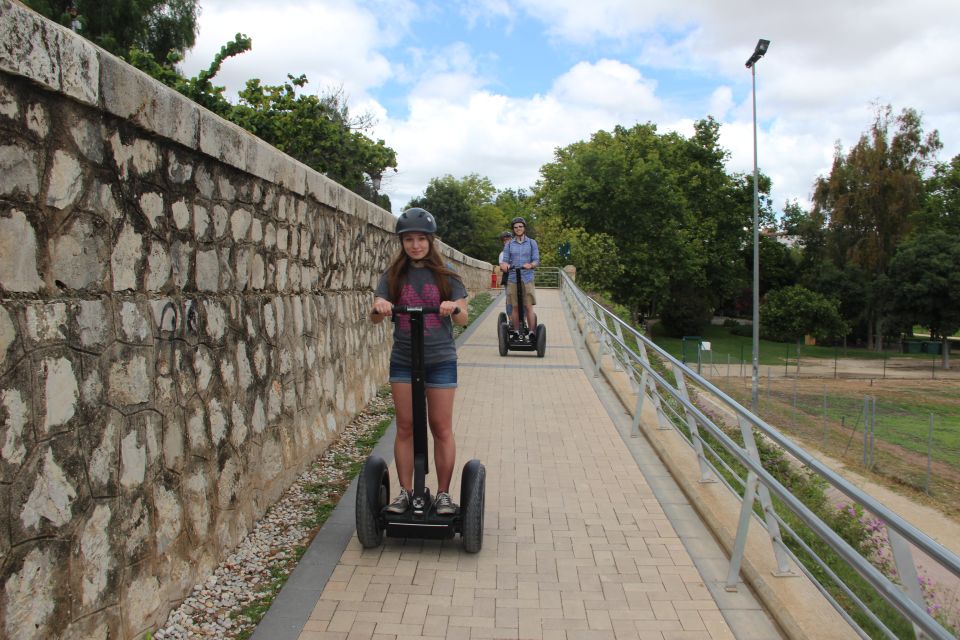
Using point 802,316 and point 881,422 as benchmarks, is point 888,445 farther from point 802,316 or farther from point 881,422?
point 802,316

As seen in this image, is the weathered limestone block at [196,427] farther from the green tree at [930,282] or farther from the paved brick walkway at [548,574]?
the green tree at [930,282]

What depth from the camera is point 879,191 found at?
53.6m

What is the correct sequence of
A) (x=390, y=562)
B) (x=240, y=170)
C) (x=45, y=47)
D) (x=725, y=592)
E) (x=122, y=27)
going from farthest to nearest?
(x=122, y=27), (x=240, y=170), (x=390, y=562), (x=725, y=592), (x=45, y=47)

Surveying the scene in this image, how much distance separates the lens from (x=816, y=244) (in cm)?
6334

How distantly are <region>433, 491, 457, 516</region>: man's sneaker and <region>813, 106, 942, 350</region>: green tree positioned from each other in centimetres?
5625

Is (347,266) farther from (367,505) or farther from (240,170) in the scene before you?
(367,505)

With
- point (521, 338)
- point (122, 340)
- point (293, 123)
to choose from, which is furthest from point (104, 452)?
point (293, 123)

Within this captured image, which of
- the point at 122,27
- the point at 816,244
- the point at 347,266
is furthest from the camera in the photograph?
the point at 816,244

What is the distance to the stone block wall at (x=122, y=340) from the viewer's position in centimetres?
239

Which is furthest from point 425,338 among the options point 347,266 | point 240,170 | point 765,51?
point 765,51

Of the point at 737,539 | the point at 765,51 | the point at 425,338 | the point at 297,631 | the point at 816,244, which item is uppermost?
the point at 765,51

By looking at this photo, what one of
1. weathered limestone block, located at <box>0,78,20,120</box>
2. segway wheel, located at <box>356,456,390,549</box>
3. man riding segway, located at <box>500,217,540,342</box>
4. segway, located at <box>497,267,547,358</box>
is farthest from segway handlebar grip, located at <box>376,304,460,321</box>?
segway, located at <box>497,267,547,358</box>

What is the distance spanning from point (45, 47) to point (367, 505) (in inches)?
103

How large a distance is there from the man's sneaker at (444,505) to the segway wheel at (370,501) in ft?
1.05
